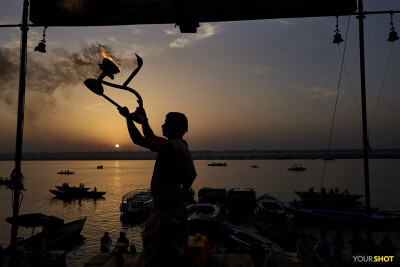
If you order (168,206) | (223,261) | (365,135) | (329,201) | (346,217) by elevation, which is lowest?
(346,217)

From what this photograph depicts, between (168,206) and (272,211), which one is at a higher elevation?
(168,206)

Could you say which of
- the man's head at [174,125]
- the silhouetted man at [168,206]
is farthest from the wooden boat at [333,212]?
the man's head at [174,125]

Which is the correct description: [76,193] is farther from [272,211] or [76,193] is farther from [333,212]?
[333,212]

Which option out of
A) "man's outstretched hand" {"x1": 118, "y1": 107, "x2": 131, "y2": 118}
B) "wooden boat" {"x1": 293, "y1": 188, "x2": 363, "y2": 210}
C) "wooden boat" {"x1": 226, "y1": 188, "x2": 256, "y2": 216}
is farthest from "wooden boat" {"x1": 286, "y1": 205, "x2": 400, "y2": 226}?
"man's outstretched hand" {"x1": 118, "y1": 107, "x2": 131, "y2": 118}

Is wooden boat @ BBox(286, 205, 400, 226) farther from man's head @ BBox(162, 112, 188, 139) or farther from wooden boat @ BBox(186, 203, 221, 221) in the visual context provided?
man's head @ BBox(162, 112, 188, 139)

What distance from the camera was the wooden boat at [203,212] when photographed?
89.8 ft

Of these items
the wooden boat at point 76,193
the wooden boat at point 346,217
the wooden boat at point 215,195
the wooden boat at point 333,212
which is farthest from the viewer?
the wooden boat at point 76,193

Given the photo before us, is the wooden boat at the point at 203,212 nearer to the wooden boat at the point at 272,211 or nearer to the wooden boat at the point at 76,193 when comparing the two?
the wooden boat at the point at 272,211

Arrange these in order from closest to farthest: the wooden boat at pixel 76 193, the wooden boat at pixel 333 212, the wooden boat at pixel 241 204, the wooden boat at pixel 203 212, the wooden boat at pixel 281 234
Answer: the wooden boat at pixel 281 234 → the wooden boat at pixel 203 212 → the wooden boat at pixel 333 212 → the wooden boat at pixel 241 204 → the wooden boat at pixel 76 193

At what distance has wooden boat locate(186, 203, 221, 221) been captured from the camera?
89.8 feet

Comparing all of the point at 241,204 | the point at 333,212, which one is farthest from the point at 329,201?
the point at 241,204

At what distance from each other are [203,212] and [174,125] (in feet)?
91.6

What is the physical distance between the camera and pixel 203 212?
30016 mm

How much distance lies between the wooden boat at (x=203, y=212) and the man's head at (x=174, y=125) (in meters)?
24.7
